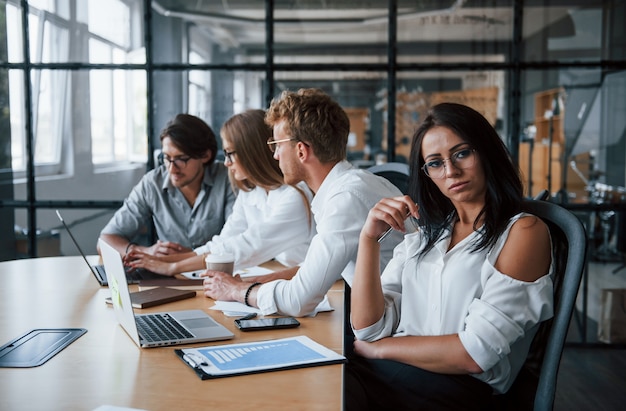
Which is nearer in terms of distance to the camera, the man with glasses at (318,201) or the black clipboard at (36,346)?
the black clipboard at (36,346)

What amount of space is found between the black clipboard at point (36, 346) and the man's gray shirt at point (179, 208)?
1507 mm

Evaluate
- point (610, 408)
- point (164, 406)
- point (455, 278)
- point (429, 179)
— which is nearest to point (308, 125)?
point (429, 179)

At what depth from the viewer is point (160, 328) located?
1641 mm

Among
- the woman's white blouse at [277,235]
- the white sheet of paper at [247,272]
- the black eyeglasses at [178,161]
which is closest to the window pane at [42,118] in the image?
the black eyeglasses at [178,161]

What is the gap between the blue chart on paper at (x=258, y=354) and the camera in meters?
1.37

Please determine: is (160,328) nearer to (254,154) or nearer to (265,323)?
(265,323)

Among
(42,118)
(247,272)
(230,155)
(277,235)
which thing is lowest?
(247,272)

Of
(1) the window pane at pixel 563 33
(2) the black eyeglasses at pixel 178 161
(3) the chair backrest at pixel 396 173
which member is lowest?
(3) the chair backrest at pixel 396 173

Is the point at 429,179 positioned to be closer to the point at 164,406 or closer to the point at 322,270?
the point at 322,270

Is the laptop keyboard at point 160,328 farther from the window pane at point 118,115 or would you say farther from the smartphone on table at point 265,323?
the window pane at point 118,115

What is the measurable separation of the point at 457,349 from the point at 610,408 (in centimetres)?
184

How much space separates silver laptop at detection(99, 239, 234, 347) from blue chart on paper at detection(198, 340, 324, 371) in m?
0.10

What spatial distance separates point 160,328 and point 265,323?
0.82ft

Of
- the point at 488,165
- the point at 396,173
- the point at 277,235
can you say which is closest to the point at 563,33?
the point at 396,173
